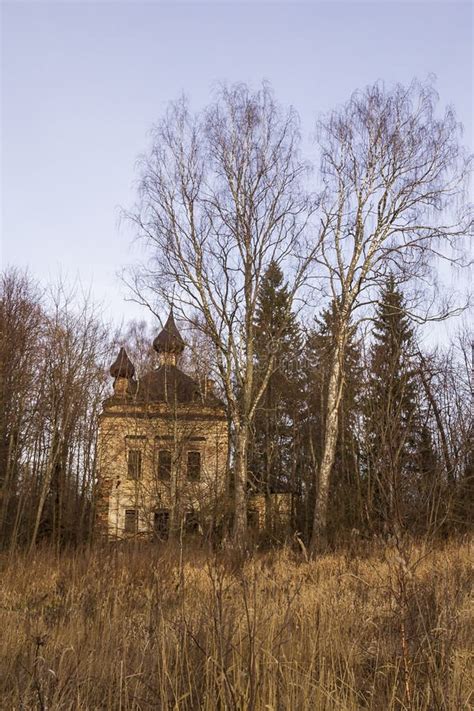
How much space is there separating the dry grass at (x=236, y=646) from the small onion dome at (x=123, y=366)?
2150 cm

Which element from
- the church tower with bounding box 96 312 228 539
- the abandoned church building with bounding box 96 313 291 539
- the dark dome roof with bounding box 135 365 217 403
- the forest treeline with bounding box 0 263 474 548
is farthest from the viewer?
the dark dome roof with bounding box 135 365 217 403

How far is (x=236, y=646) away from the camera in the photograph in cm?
322

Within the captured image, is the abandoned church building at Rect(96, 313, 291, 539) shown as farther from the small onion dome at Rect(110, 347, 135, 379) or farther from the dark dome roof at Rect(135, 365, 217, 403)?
the small onion dome at Rect(110, 347, 135, 379)

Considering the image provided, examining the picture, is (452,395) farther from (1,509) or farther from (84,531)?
(1,509)

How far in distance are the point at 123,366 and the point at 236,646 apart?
25.7 m

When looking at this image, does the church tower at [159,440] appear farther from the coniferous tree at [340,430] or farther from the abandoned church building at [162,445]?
the coniferous tree at [340,430]

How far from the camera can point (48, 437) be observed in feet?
67.9

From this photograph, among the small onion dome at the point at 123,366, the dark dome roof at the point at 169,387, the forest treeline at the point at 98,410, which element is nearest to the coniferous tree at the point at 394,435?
the forest treeline at the point at 98,410

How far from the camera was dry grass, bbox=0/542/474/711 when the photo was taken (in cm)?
287

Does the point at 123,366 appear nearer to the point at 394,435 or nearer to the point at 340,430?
the point at 340,430

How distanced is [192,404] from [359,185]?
35.9ft

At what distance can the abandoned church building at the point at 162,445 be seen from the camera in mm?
21016

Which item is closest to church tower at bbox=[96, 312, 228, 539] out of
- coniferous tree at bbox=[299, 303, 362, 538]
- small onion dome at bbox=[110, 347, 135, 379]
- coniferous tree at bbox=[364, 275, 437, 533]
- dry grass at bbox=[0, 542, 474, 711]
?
small onion dome at bbox=[110, 347, 135, 379]

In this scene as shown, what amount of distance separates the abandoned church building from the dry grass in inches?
562
